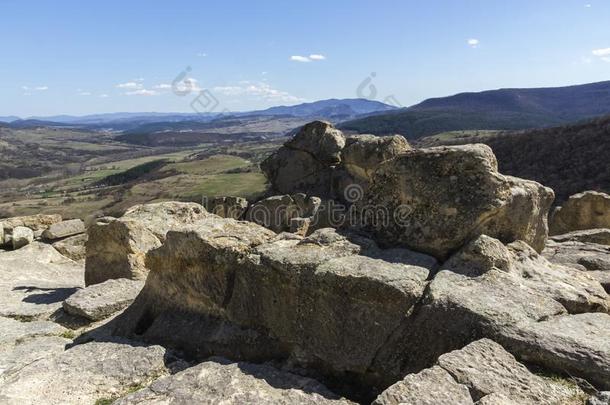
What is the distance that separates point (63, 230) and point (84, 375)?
15.8 m

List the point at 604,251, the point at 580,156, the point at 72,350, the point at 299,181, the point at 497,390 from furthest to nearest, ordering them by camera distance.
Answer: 1. the point at 580,156
2. the point at 299,181
3. the point at 604,251
4. the point at 72,350
5. the point at 497,390

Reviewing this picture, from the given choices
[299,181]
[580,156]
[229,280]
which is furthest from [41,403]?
[580,156]

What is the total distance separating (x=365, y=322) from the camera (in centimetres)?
732

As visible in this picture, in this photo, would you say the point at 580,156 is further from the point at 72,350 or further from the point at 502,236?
the point at 72,350

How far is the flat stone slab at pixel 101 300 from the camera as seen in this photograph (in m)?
11.0

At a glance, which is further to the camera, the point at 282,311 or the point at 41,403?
the point at 282,311

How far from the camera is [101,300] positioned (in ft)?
37.3

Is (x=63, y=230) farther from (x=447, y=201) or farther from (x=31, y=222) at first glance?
(x=447, y=201)

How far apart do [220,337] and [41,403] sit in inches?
106

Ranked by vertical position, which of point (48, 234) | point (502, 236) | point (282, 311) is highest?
point (502, 236)

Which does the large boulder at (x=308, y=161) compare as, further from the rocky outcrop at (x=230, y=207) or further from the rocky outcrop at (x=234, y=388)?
the rocky outcrop at (x=234, y=388)

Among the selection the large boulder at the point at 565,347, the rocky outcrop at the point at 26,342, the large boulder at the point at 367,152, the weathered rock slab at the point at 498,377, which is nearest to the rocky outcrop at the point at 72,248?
Result: the rocky outcrop at the point at 26,342

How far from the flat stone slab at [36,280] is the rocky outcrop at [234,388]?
241 inches

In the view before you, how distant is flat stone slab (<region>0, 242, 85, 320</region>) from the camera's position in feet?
41.6
